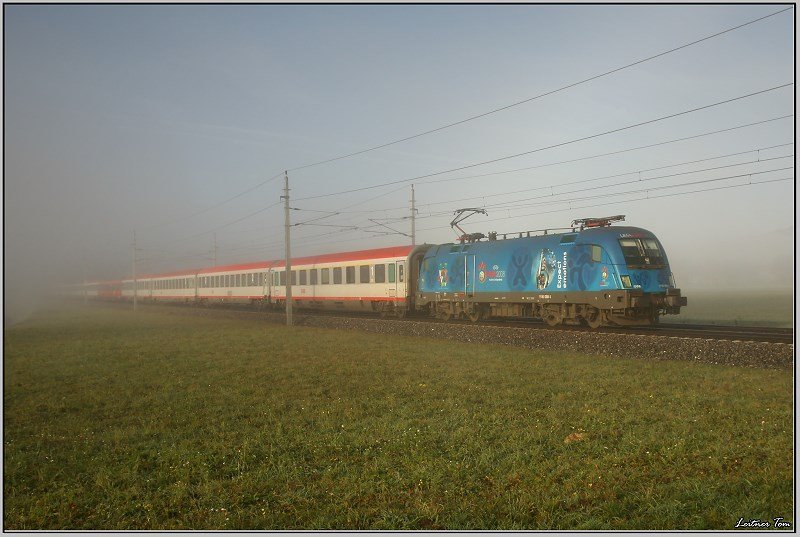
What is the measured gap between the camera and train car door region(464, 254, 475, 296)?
26.2 meters

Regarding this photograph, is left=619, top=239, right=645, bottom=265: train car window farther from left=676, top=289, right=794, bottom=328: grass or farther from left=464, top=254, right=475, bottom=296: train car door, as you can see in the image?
left=464, top=254, right=475, bottom=296: train car door

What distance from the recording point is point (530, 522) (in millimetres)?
6117

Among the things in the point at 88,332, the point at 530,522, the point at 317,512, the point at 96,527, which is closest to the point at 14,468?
the point at 96,527

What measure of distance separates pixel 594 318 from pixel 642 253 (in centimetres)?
306

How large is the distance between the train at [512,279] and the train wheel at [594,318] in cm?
4

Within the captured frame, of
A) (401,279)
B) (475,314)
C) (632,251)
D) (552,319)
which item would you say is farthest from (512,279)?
(401,279)

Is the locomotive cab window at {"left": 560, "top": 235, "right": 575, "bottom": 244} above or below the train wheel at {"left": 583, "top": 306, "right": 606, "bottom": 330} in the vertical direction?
above

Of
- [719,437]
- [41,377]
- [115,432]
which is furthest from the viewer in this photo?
[41,377]

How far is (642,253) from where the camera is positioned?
66.0ft

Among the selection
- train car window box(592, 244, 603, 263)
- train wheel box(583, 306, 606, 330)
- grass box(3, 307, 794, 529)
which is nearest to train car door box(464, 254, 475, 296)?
train wheel box(583, 306, 606, 330)

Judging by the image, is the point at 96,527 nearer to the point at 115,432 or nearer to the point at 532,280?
the point at 115,432

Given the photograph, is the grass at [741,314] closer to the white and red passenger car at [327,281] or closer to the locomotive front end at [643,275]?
the locomotive front end at [643,275]

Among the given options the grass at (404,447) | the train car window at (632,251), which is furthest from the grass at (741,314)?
the grass at (404,447)

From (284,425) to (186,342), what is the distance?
51.5 ft
